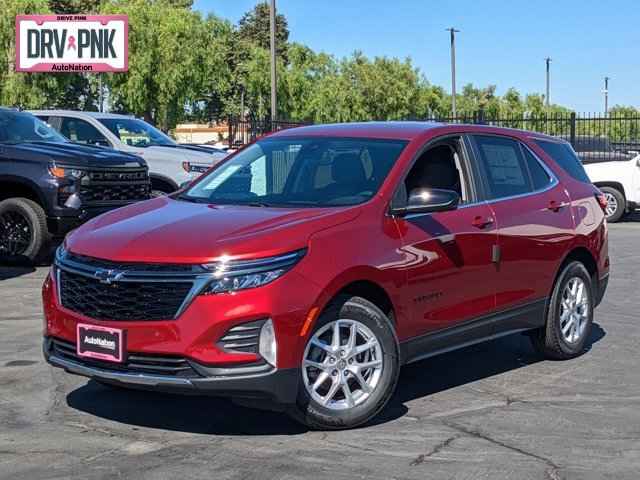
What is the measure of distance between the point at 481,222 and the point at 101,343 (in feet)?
8.60

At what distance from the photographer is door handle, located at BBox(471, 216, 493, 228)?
263 inches

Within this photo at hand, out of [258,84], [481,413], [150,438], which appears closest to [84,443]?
[150,438]

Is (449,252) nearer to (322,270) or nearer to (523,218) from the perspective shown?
(523,218)

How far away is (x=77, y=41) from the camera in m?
36.9

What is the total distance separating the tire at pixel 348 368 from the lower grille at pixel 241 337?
1.09 ft

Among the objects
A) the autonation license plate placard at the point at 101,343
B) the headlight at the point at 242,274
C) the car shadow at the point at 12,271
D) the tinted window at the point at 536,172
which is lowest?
the car shadow at the point at 12,271

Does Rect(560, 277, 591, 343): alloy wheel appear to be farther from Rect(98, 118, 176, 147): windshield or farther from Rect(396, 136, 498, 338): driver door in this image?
Rect(98, 118, 176, 147): windshield

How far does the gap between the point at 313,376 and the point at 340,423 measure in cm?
32

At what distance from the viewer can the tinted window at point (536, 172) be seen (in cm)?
759

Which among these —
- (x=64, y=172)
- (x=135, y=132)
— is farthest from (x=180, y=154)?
(x=64, y=172)

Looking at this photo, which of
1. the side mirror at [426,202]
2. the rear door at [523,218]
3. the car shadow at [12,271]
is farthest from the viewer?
the car shadow at [12,271]

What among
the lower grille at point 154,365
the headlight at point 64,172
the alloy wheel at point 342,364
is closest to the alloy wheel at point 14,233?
the headlight at point 64,172

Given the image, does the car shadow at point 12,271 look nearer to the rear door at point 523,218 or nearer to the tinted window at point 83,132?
the tinted window at point 83,132

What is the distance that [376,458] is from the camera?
5.21 metres
